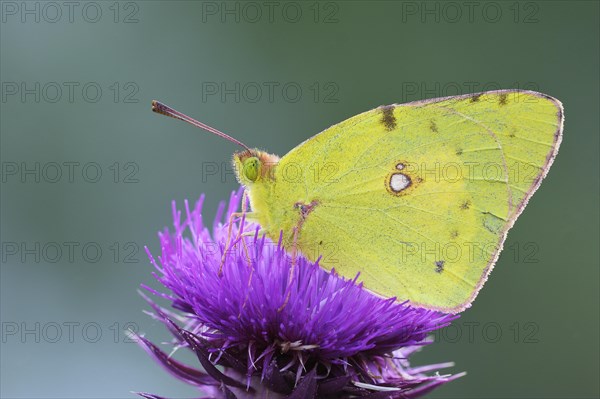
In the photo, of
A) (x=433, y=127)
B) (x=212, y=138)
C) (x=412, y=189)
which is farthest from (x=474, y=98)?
(x=212, y=138)

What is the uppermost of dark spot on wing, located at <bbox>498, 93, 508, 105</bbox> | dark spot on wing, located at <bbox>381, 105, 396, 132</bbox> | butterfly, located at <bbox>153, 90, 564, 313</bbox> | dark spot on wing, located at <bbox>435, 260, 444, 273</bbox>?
dark spot on wing, located at <bbox>498, 93, 508, 105</bbox>

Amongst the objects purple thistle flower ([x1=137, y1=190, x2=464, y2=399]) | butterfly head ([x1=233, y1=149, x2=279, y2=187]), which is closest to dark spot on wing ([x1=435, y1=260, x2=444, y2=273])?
purple thistle flower ([x1=137, y1=190, x2=464, y2=399])

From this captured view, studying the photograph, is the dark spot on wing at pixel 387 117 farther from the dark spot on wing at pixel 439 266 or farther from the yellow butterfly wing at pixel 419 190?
the dark spot on wing at pixel 439 266

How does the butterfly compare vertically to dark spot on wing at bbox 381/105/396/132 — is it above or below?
below

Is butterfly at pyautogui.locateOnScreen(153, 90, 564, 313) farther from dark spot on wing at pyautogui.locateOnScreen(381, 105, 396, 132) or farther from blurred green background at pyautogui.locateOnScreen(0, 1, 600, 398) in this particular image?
blurred green background at pyautogui.locateOnScreen(0, 1, 600, 398)

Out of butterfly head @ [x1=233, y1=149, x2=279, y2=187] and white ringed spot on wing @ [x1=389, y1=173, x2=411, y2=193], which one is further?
white ringed spot on wing @ [x1=389, y1=173, x2=411, y2=193]

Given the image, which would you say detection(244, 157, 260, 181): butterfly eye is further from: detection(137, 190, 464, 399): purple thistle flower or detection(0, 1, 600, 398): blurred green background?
detection(0, 1, 600, 398): blurred green background

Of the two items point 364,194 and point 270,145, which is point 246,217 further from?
point 270,145

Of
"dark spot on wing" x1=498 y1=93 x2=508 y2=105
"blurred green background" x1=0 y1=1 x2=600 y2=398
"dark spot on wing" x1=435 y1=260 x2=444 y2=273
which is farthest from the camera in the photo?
"blurred green background" x1=0 y1=1 x2=600 y2=398

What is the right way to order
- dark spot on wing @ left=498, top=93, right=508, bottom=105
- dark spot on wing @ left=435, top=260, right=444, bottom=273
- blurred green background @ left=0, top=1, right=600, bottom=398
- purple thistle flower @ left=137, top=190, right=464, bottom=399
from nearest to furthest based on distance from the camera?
purple thistle flower @ left=137, top=190, right=464, bottom=399
dark spot on wing @ left=498, top=93, right=508, bottom=105
dark spot on wing @ left=435, top=260, right=444, bottom=273
blurred green background @ left=0, top=1, right=600, bottom=398
